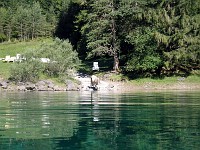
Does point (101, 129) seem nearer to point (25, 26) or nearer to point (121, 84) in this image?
point (121, 84)

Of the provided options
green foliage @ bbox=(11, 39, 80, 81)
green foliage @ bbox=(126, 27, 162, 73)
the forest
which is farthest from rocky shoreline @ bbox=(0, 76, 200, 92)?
the forest

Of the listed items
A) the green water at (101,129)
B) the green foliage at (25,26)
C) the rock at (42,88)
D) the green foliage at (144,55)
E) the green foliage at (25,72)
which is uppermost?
the green foliage at (25,26)

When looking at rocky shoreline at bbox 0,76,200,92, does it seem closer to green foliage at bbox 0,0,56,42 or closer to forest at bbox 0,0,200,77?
forest at bbox 0,0,200,77

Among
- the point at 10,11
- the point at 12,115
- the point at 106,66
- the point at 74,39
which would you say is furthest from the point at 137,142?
the point at 10,11

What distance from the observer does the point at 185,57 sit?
60.8 metres

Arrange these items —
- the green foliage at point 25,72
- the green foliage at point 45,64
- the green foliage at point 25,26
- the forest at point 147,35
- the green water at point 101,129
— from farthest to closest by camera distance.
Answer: the green foliage at point 25,26
the forest at point 147,35
the green foliage at point 45,64
the green foliage at point 25,72
the green water at point 101,129

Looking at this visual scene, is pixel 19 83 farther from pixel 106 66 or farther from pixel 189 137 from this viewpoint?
pixel 189 137

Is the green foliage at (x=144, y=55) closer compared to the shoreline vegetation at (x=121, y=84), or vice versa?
the shoreline vegetation at (x=121, y=84)

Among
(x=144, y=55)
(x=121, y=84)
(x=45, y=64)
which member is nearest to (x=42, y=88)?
(x=45, y=64)

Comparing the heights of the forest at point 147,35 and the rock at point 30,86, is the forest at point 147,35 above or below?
above

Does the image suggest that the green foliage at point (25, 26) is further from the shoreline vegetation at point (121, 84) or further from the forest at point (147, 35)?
the shoreline vegetation at point (121, 84)

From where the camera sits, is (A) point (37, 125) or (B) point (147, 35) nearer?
(A) point (37, 125)

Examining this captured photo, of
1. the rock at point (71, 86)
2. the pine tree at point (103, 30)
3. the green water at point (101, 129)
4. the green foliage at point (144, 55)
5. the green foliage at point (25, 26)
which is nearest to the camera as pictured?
the green water at point (101, 129)

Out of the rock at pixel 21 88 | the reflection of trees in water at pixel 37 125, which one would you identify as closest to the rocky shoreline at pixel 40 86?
the rock at pixel 21 88
